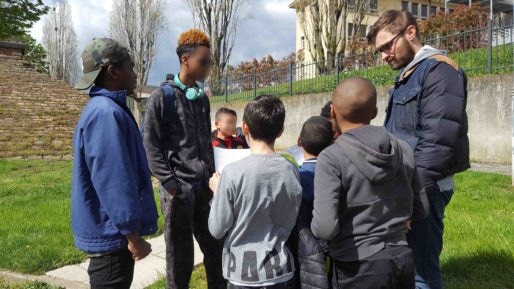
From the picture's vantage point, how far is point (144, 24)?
1174 inches

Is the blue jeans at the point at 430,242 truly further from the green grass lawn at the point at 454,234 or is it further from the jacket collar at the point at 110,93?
the jacket collar at the point at 110,93

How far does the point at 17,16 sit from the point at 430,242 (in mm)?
17685

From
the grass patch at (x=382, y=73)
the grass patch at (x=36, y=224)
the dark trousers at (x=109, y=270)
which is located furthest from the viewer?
the grass patch at (x=382, y=73)

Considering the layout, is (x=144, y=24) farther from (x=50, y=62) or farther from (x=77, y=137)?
(x=77, y=137)

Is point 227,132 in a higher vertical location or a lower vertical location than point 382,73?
lower

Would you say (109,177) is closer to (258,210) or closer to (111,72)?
(111,72)

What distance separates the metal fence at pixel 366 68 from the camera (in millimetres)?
9367

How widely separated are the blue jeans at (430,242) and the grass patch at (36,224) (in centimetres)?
359

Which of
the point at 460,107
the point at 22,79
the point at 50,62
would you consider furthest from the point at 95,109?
the point at 50,62

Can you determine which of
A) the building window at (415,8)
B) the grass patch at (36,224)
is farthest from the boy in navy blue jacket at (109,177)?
the building window at (415,8)

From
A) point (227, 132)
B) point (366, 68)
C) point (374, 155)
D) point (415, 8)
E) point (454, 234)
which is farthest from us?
point (415, 8)

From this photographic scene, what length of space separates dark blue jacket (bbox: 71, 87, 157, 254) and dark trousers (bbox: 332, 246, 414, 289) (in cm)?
111

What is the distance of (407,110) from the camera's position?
2514mm

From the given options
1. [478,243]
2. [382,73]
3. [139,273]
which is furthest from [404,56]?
[382,73]
